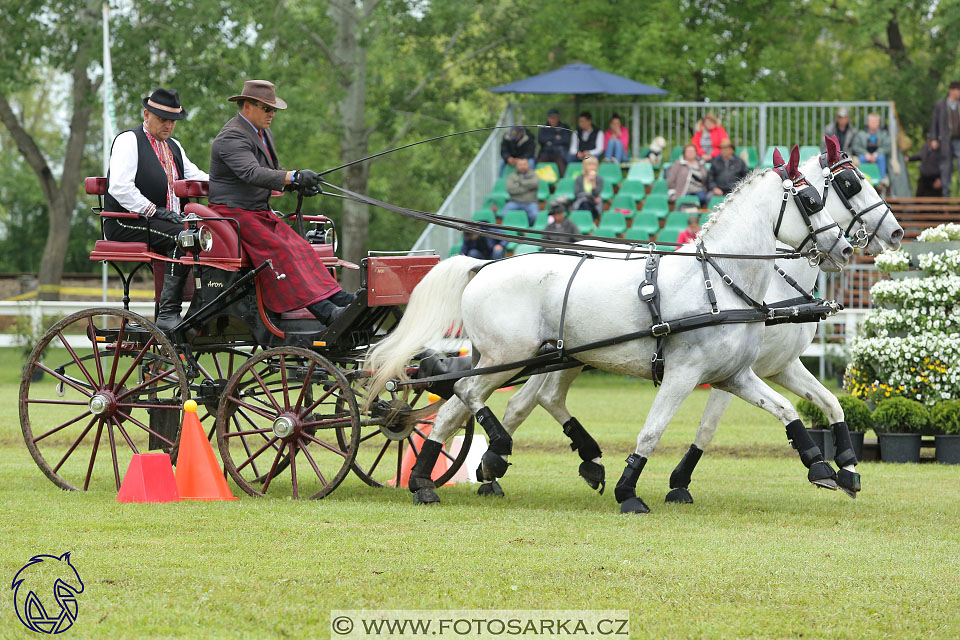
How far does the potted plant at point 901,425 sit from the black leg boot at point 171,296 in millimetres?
6022

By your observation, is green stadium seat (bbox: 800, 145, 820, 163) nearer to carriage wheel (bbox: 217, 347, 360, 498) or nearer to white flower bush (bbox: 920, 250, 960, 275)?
white flower bush (bbox: 920, 250, 960, 275)

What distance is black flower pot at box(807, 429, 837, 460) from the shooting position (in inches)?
433

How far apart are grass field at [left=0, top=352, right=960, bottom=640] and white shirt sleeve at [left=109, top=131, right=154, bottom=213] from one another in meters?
1.97

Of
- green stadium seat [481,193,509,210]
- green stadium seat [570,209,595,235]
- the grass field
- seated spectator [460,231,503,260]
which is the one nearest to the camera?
the grass field

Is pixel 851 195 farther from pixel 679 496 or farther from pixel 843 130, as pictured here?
pixel 843 130

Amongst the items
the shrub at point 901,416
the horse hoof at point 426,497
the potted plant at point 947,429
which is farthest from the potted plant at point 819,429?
the horse hoof at point 426,497

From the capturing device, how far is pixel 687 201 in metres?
21.3

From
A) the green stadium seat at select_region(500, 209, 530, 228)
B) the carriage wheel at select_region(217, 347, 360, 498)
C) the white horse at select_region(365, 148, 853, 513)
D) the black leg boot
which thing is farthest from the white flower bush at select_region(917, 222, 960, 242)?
the green stadium seat at select_region(500, 209, 530, 228)

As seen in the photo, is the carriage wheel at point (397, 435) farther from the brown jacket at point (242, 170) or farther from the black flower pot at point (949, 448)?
the black flower pot at point (949, 448)

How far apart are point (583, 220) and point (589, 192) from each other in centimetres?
57

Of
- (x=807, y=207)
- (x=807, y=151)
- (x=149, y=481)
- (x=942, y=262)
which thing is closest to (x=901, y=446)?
(x=942, y=262)

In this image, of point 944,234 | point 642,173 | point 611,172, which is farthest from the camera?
point 611,172

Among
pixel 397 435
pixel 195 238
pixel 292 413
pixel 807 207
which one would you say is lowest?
pixel 397 435

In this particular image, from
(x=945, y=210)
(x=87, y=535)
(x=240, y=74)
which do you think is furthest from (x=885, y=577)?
(x=240, y=74)
